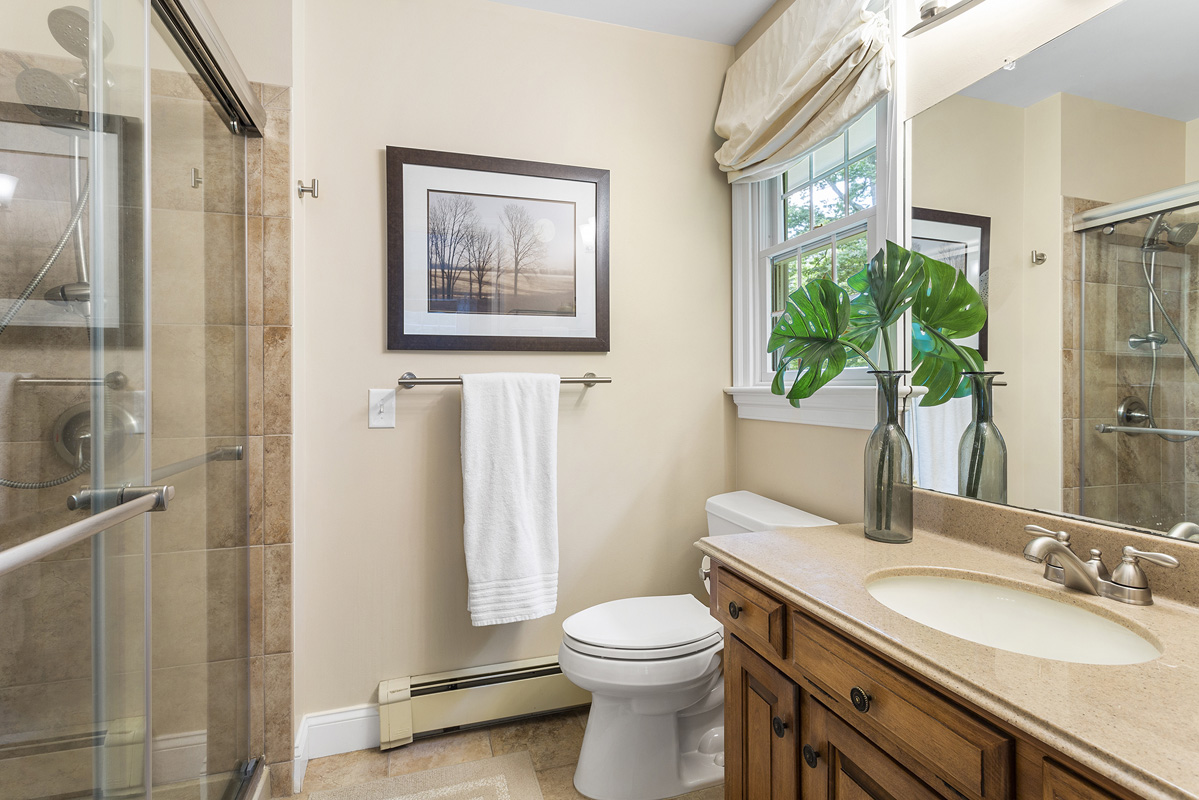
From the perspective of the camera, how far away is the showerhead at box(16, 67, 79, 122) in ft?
2.17

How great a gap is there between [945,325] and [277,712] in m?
1.99

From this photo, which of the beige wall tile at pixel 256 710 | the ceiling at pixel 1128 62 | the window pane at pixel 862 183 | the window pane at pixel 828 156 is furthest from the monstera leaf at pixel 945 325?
the beige wall tile at pixel 256 710

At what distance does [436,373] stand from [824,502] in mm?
1300

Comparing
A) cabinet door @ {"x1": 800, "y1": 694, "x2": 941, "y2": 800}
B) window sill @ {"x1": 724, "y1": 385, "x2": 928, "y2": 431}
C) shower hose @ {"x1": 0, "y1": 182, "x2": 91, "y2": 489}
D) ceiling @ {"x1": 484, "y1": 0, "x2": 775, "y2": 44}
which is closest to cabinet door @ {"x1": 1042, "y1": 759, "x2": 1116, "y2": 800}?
cabinet door @ {"x1": 800, "y1": 694, "x2": 941, "y2": 800}

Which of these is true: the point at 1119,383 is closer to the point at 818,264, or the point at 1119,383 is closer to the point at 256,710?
the point at 818,264

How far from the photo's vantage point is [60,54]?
723 mm

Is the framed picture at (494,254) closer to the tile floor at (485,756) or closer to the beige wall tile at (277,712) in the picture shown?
the beige wall tile at (277,712)

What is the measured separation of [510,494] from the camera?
181 cm

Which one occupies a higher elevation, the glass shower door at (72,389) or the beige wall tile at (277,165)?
the beige wall tile at (277,165)

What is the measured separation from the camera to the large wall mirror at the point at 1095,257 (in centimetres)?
87

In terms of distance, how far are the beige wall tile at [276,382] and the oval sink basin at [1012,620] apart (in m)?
1.50

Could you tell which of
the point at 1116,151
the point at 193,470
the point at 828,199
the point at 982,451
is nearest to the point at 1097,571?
the point at 982,451

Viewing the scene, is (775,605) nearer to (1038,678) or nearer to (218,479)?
(1038,678)

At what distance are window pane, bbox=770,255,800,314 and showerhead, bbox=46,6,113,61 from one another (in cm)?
184
